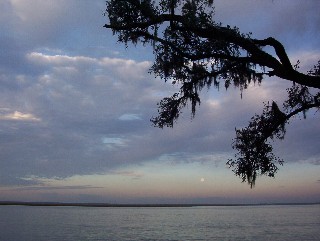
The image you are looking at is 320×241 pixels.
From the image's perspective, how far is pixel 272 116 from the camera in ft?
43.9

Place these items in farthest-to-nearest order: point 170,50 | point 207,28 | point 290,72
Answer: point 170,50 → point 207,28 → point 290,72

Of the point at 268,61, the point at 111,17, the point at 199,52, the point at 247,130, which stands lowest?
the point at 247,130

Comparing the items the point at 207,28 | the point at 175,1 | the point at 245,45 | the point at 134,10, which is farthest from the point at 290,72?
the point at 134,10

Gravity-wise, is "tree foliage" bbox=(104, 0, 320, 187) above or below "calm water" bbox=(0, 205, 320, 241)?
above

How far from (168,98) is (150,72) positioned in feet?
3.90

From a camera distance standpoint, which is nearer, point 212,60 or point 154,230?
point 212,60

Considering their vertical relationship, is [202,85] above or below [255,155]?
above

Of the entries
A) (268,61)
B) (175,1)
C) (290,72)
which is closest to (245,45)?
(268,61)

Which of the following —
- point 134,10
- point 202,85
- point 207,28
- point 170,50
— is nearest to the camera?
point 207,28

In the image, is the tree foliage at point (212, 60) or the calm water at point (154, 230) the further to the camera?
the calm water at point (154, 230)

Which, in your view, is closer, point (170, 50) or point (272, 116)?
point (170, 50)

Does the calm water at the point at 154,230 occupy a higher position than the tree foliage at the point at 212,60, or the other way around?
the tree foliage at the point at 212,60

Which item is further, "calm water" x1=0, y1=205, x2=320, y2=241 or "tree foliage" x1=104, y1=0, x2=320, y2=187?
"calm water" x1=0, y1=205, x2=320, y2=241

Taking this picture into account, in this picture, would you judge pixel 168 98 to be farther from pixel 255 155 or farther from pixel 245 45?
pixel 245 45
